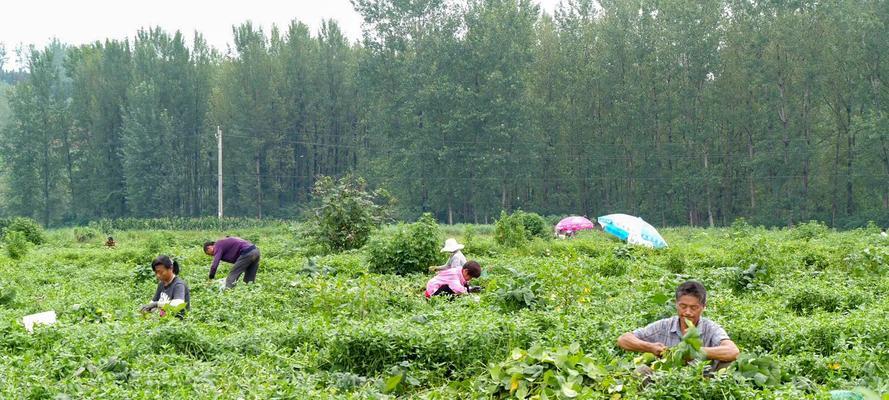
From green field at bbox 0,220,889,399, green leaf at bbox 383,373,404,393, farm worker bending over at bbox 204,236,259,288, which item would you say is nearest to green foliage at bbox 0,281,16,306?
green field at bbox 0,220,889,399

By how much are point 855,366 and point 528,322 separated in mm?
2863

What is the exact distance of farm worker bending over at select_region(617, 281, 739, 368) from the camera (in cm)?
653

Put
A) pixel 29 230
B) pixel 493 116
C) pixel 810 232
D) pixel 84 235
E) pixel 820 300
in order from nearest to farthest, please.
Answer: pixel 820 300, pixel 810 232, pixel 29 230, pixel 84 235, pixel 493 116

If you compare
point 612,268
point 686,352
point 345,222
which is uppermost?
point 345,222

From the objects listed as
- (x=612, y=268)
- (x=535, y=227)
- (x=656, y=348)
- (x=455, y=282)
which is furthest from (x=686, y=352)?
(x=535, y=227)

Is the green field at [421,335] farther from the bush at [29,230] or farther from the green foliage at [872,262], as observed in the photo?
the bush at [29,230]

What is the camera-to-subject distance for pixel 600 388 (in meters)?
6.17

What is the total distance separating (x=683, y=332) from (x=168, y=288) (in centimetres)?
610

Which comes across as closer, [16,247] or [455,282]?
[455,282]

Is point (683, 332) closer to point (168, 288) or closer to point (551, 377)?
point (551, 377)

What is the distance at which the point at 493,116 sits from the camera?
46625 mm

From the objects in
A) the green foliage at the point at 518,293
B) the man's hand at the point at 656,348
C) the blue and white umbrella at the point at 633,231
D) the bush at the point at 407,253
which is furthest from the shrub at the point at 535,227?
the man's hand at the point at 656,348

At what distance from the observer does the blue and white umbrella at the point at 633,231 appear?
22688 millimetres

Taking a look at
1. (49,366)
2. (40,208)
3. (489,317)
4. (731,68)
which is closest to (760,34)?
(731,68)
